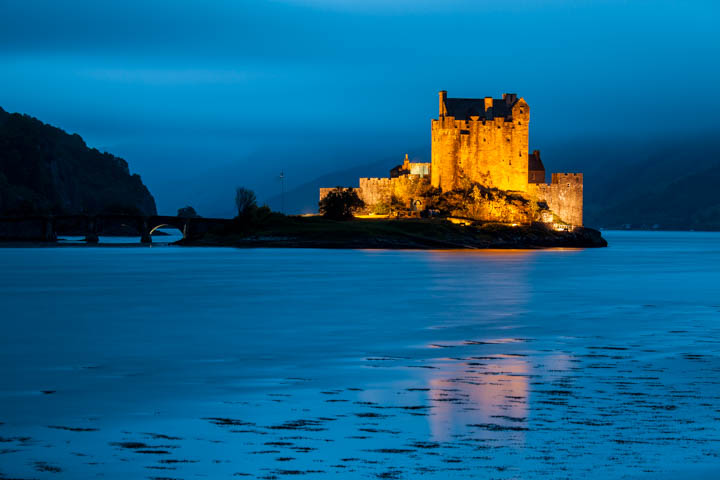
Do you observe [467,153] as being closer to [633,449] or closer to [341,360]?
[341,360]

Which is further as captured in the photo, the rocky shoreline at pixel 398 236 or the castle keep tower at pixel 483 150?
the castle keep tower at pixel 483 150

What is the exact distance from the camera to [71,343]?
24.4 meters

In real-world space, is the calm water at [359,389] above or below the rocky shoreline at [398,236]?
below

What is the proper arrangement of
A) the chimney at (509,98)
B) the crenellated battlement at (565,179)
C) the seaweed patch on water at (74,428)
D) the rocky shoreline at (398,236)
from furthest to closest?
1. the chimney at (509,98)
2. the crenellated battlement at (565,179)
3. the rocky shoreline at (398,236)
4. the seaweed patch on water at (74,428)

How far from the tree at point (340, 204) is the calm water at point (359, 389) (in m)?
86.2

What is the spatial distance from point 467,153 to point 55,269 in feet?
219

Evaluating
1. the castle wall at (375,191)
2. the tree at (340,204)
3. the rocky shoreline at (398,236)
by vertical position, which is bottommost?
the rocky shoreline at (398,236)

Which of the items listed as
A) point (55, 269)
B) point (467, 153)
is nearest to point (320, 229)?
point (467, 153)

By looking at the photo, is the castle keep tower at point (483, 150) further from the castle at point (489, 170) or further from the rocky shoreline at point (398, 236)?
the rocky shoreline at point (398, 236)

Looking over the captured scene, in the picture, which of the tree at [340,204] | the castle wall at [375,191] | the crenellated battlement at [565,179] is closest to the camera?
the tree at [340,204]

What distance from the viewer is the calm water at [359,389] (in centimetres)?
1117

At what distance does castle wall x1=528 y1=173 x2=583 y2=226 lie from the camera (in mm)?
125750

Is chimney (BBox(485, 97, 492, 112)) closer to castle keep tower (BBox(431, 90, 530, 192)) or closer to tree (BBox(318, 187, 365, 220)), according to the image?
castle keep tower (BBox(431, 90, 530, 192))

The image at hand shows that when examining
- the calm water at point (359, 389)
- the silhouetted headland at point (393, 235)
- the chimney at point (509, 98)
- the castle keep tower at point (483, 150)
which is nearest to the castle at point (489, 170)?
the castle keep tower at point (483, 150)
